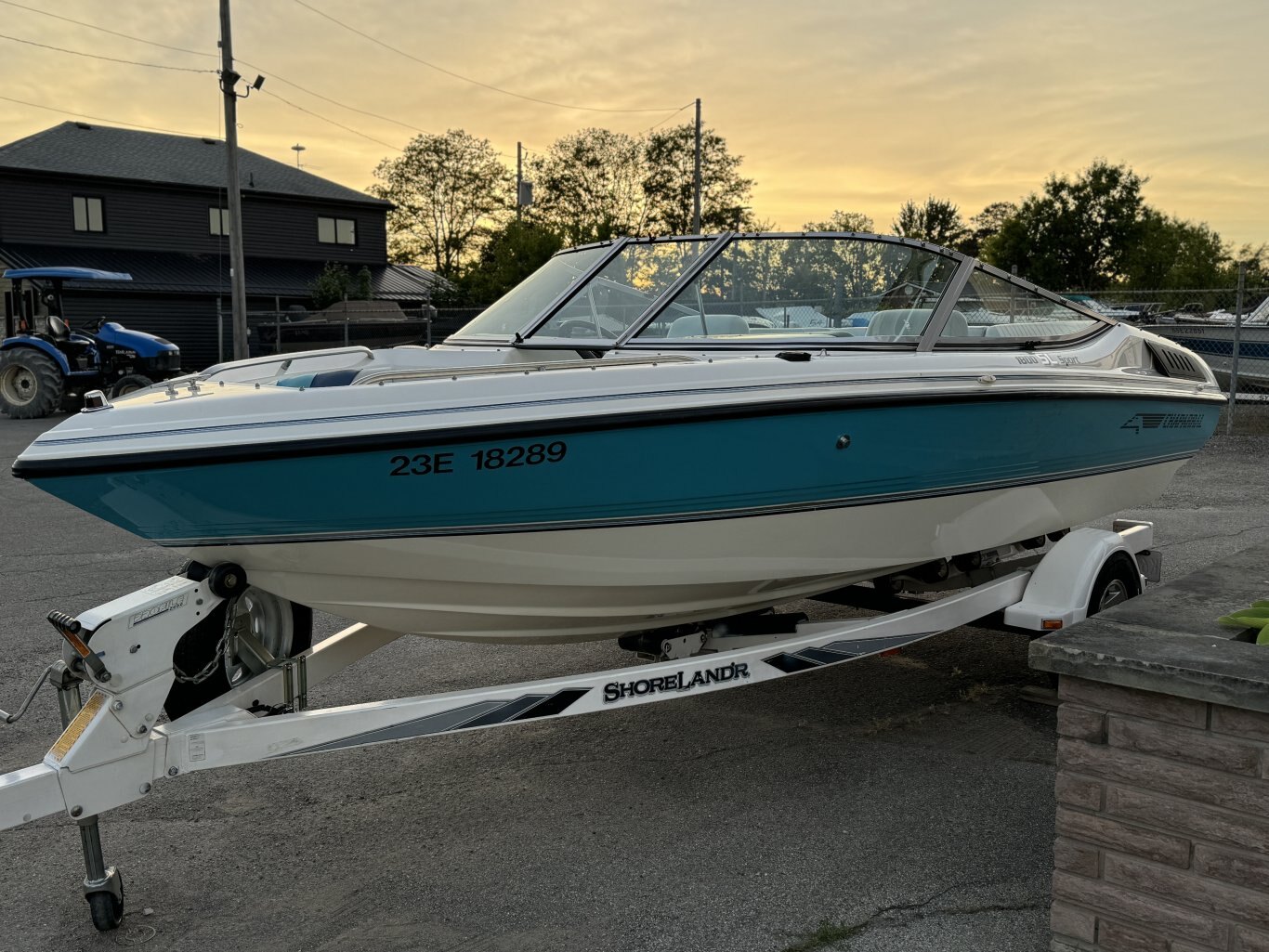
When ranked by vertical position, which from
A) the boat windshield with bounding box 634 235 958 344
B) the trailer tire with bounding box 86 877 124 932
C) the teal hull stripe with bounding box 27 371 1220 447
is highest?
the boat windshield with bounding box 634 235 958 344

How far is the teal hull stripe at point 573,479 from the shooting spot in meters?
2.90

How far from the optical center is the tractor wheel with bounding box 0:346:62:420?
52.4 ft

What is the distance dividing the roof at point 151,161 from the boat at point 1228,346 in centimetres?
2639

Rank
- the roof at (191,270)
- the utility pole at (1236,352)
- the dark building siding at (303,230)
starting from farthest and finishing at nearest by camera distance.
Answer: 1. the dark building siding at (303,230)
2. the roof at (191,270)
3. the utility pole at (1236,352)

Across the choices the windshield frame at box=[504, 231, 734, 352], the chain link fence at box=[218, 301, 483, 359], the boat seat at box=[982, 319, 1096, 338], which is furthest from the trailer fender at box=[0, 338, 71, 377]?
the boat seat at box=[982, 319, 1096, 338]

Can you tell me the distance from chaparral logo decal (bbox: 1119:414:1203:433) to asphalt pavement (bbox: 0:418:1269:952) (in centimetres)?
119

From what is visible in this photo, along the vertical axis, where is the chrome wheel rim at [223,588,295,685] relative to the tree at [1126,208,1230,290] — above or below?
below

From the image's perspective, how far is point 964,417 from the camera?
371 cm

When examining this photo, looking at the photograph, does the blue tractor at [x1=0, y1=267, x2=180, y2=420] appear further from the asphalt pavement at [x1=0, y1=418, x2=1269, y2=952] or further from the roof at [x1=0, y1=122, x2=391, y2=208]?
the roof at [x1=0, y1=122, x2=391, y2=208]

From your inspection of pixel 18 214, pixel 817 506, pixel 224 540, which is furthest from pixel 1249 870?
pixel 18 214

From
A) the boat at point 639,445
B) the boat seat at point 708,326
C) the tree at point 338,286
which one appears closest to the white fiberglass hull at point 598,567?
the boat at point 639,445

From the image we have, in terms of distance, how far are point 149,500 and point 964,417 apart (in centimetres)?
260

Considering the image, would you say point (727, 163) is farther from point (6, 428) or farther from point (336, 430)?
point (336, 430)

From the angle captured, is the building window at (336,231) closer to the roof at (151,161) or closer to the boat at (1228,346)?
the roof at (151,161)
